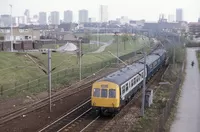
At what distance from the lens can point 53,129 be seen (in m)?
22.3

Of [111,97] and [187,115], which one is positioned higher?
[111,97]

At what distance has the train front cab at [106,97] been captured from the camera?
24.7m

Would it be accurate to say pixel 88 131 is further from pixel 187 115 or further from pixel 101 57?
pixel 101 57

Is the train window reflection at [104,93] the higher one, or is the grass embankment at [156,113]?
the train window reflection at [104,93]

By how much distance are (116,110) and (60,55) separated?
38.8 m

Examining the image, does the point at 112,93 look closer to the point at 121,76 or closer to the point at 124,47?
the point at 121,76

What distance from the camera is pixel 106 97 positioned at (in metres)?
24.8

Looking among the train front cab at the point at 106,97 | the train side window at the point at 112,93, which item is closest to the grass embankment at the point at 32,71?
the train front cab at the point at 106,97

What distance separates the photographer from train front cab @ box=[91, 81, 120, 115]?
2472 cm

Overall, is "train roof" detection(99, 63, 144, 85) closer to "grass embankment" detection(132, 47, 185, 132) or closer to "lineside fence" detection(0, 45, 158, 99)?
"grass embankment" detection(132, 47, 185, 132)

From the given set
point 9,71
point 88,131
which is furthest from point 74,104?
point 9,71

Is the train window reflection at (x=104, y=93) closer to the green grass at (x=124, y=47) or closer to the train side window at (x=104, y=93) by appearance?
the train side window at (x=104, y=93)

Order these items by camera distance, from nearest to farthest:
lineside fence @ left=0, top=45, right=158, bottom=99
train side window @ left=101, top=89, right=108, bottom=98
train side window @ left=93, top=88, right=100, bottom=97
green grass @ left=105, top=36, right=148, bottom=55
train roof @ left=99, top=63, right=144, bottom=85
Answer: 1. train side window @ left=101, top=89, right=108, bottom=98
2. train side window @ left=93, top=88, right=100, bottom=97
3. train roof @ left=99, top=63, right=144, bottom=85
4. lineside fence @ left=0, top=45, right=158, bottom=99
5. green grass @ left=105, top=36, right=148, bottom=55

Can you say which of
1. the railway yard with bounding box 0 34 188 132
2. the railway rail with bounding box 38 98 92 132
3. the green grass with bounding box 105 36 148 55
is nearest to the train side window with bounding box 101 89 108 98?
the railway yard with bounding box 0 34 188 132
